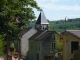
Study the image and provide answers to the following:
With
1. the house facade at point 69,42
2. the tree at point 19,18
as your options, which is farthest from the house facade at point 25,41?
the tree at point 19,18

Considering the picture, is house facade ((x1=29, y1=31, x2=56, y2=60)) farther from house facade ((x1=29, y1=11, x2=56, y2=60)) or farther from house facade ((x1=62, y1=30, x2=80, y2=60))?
house facade ((x1=62, y1=30, x2=80, y2=60))

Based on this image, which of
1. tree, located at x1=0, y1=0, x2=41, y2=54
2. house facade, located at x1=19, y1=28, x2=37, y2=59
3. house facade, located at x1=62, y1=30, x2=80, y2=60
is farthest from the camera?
house facade, located at x1=19, y1=28, x2=37, y2=59

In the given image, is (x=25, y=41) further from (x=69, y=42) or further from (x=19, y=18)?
(x=19, y=18)

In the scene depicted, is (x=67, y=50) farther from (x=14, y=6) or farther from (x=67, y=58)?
(x=14, y=6)

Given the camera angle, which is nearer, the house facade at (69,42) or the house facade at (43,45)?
the house facade at (69,42)

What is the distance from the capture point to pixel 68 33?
124 ft

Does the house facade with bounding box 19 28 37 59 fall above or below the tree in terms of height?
below

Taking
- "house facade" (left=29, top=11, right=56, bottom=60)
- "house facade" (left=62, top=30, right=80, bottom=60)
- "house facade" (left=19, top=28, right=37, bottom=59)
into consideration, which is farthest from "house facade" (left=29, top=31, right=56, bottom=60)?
"house facade" (left=62, top=30, right=80, bottom=60)

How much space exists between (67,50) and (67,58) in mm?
1042

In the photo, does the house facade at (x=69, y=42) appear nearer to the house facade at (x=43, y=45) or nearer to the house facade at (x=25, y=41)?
the house facade at (x=43, y=45)

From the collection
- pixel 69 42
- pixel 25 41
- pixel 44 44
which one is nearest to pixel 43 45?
pixel 44 44

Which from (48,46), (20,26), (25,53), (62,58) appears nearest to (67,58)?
(62,58)

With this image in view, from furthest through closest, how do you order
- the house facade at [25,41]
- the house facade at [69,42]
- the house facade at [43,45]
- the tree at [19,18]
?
the house facade at [25,41], the house facade at [43,45], the house facade at [69,42], the tree at [19,18]

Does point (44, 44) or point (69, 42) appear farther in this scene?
point (44, 44)
